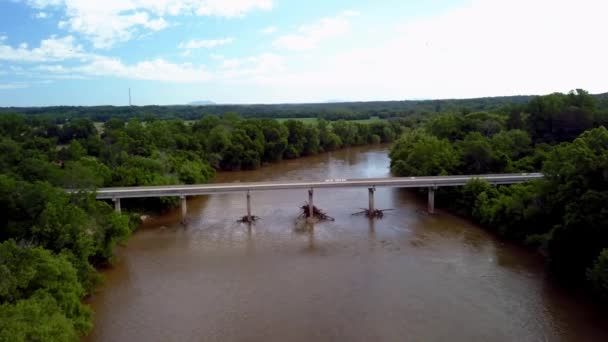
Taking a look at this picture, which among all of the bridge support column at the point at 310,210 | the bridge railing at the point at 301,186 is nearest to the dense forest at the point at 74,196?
the bridge railing at the point at 301,186

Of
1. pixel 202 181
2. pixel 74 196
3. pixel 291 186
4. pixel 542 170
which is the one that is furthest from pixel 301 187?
pixel 202 181

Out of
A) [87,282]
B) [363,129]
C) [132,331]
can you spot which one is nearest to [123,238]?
[87,282]

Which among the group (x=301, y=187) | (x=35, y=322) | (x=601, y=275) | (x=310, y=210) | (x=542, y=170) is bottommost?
(x=310, y=210)

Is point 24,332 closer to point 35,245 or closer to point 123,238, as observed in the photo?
point 35,245

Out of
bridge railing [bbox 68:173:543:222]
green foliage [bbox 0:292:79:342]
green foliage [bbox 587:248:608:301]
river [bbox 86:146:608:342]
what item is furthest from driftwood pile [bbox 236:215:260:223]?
green foliage [bbox 587:248:608:301]

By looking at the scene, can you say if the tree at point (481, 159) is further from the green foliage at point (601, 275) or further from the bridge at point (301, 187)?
the green foliage at point (601, 275)

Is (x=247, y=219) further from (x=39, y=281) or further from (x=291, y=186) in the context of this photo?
(x=39, y=281)
